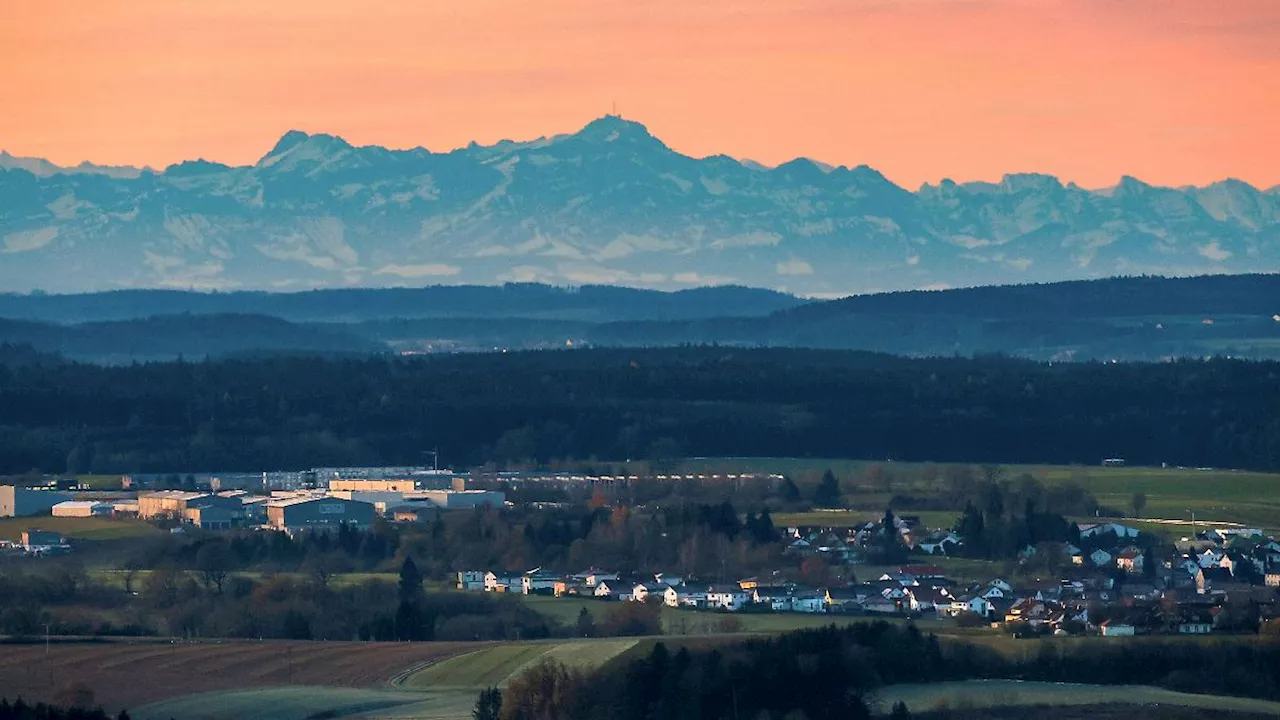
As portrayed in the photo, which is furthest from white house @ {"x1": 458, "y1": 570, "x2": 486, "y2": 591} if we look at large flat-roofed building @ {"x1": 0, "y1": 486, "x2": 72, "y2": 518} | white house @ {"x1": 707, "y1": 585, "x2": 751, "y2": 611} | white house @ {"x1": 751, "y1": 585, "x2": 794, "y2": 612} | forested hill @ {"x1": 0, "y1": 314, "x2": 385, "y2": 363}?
forested hill @ {"x1": 0, "y1": 314, "x2": 385, "y2": 363}

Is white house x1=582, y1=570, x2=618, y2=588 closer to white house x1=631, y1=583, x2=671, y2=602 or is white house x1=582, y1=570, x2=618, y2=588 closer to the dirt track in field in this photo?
white house x1=631, y1=583, x2=671, y2=602

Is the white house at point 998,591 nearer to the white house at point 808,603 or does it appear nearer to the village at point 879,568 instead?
the village at point 879,568

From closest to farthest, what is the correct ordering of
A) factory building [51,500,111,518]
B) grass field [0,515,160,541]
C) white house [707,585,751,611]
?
white house [707,585,751,611]
grass field [0,515,160,541]
factory building [51,500,111,518]

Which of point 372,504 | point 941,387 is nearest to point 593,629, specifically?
point 372,504

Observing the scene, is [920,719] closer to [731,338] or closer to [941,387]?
[941,387]

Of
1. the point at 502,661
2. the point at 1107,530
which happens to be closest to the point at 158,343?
the point at 1107,530
